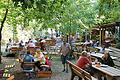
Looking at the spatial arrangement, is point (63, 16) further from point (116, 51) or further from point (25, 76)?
point (25, 76)

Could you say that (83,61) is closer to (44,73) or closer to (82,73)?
(82,73)

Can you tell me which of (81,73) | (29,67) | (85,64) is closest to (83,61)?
(85,64)

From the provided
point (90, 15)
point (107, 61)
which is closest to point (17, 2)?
point (107, 61)

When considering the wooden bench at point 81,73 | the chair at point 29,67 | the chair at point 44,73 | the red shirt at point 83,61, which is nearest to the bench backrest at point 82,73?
the wooden bench at point 81,73

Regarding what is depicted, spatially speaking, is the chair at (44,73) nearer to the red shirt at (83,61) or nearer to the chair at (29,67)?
the chair at (29,67)

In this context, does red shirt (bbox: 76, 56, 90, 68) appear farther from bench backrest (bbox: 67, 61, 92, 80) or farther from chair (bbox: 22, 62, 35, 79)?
chair (bbox: 22, 62, 35, 79)

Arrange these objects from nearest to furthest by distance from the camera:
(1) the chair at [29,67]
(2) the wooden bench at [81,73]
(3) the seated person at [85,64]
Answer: (2) the wooden bench at [81,73]
(3) the seated person at [85,64]
(1) the chair at [29,67]

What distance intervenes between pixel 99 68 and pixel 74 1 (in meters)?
21.4

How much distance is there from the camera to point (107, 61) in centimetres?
1506

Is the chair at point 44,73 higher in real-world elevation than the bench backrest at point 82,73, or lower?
lower

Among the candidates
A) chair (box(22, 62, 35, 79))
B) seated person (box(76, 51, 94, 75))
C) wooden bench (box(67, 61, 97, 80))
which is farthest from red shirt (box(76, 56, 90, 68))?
chair (box(22, 62, 35, 79))

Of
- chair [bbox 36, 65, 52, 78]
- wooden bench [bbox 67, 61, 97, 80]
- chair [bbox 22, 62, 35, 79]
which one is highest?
wooden bench [bbox 67, 61, 97, 80]

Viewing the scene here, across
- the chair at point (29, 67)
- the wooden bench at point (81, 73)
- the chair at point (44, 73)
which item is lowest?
the chair at point (44, 73)

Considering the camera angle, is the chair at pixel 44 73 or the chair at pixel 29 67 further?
the chair at pixel 29 67
